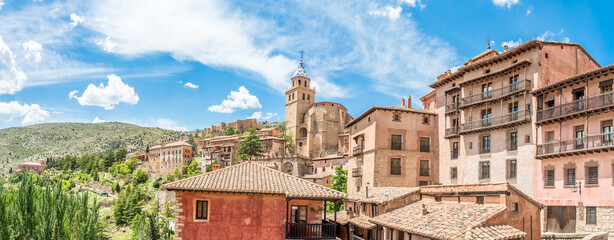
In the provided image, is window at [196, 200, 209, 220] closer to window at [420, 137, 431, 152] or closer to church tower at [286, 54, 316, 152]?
window at [420, 137, 431, 152]

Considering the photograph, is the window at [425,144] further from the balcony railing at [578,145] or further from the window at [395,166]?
the balcony railing at [578,145]

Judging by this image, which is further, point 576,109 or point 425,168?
point 425,168

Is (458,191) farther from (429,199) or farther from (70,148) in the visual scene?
(70,148)

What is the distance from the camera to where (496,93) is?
3011 cm

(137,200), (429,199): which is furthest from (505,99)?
(137,200)

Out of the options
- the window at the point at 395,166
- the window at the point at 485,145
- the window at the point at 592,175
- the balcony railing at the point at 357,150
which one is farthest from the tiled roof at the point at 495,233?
the balcony railing at the point at 357,150

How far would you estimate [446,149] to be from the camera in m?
35.1

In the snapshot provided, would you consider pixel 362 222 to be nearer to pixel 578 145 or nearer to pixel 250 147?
pixel 578 145

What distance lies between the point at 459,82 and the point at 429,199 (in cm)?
Answer: 1371

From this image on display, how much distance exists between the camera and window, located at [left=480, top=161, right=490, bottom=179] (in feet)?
100.0

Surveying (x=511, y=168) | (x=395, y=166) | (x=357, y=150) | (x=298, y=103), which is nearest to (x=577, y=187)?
(x=511, y=168)

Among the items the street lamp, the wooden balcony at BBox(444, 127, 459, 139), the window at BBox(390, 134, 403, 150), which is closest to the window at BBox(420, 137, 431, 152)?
the window at BBox(390, 134, 403, 150)

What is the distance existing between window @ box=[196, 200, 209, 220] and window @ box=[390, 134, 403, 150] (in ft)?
69.8

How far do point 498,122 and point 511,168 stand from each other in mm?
3282
